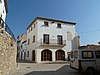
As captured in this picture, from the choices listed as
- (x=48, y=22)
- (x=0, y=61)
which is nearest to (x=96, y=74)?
(x=0, y=61)

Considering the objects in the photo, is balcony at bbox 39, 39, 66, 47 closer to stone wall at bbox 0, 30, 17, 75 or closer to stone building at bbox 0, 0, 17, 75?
stone building at bbox 0, 0, 17, 75

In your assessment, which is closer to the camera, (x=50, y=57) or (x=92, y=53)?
(x=92, y=53)

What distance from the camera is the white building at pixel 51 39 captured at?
83.3ft

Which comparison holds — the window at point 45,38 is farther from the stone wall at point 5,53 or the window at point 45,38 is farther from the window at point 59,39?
the stone wall at point 5,53

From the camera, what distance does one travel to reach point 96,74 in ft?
34.8

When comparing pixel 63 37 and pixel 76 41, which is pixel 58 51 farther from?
pixel 76 41

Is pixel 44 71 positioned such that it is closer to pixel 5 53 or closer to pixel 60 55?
pixel 5 53

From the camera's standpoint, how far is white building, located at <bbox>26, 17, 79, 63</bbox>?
2539 cm

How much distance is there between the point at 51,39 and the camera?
85.9 feet

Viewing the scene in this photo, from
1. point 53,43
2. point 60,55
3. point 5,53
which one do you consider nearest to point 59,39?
point 53,43

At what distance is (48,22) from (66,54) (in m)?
7.29

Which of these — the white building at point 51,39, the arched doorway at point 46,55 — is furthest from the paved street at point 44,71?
the arched doorway at point 46,55

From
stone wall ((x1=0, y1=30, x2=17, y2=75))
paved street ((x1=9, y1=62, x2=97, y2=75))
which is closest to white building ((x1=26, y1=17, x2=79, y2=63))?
paved street ((x1=9, y1=62, x2=97, y2=75))

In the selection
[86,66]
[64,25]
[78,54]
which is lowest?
[86,66]
